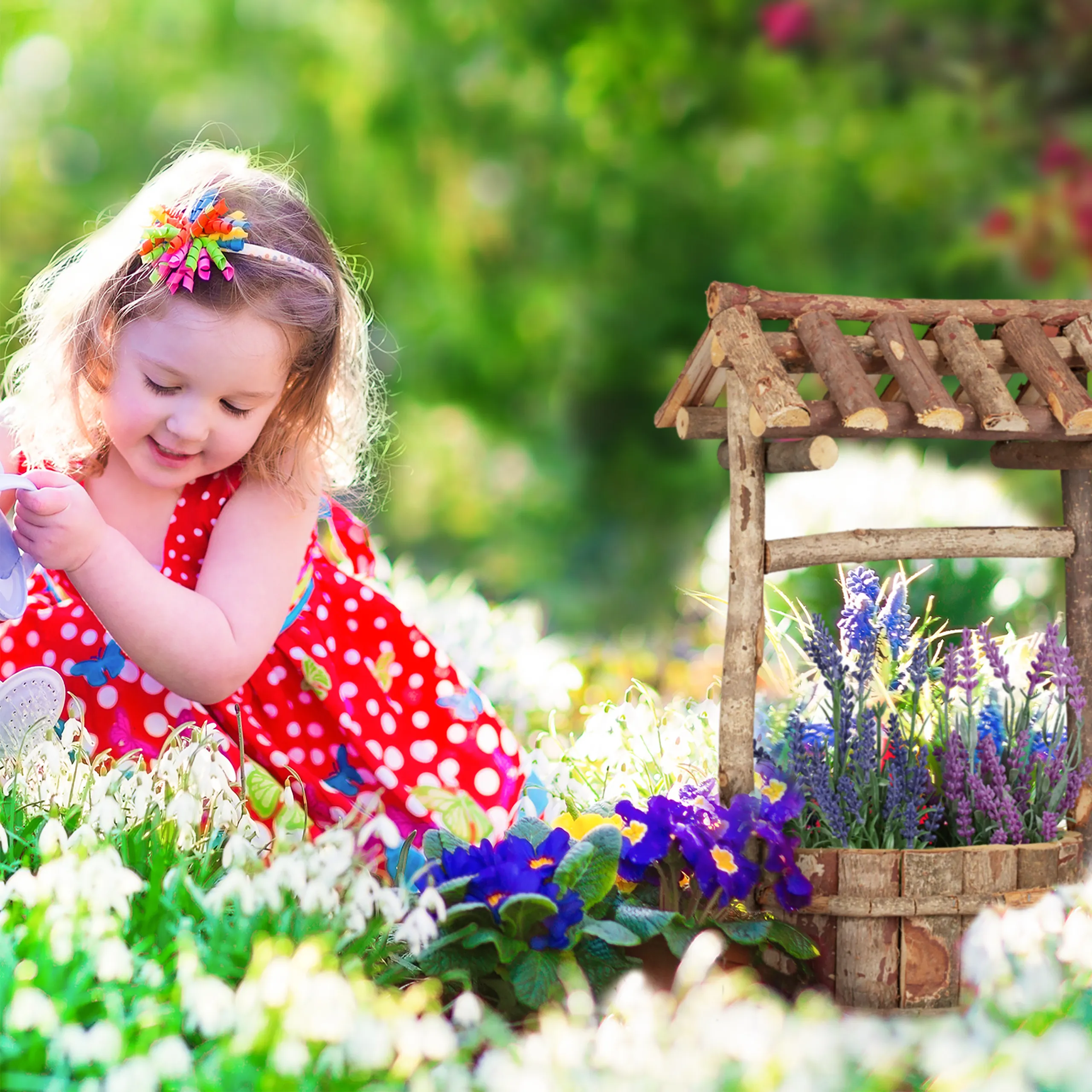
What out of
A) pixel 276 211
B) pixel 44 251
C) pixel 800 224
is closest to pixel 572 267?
pixel 800 224

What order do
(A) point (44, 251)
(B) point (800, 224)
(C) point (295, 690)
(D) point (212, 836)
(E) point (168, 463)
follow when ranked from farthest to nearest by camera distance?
(A) point (44, 251) < (B) point (800, 224) < (C) point (295, 690) < (E) point (168, 463) < (D) point (212, 836)

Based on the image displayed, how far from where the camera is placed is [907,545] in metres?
2.09

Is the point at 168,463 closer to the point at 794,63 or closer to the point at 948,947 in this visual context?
the point at 948,947

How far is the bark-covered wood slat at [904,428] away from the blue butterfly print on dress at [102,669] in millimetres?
1323

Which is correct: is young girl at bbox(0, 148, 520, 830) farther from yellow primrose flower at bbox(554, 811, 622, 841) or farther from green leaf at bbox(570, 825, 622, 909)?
green leaf at bbox(570, 825, 622, 909)

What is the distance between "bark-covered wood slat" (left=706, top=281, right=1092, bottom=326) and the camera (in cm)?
210

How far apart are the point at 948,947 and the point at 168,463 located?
61.6 inches

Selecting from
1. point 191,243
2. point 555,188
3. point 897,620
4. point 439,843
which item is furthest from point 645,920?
point 555,188

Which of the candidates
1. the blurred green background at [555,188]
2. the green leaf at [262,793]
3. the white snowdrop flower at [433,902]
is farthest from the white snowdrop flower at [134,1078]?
the blurred green background at [555,188]

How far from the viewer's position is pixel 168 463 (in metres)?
2.22

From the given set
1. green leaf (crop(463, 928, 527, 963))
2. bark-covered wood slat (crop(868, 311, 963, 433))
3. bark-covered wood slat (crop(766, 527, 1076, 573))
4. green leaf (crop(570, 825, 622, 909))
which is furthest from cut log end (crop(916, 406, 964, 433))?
green leaf (crop(463, 928, 527, 963))

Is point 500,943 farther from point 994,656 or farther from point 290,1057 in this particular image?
point 994,656

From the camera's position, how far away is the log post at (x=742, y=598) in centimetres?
204

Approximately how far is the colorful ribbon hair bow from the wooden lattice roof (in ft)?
2.79
